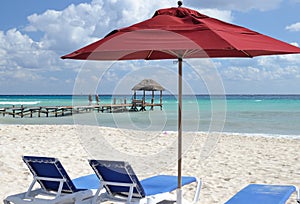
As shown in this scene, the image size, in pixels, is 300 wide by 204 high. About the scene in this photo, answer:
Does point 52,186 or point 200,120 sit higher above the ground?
point 52,186

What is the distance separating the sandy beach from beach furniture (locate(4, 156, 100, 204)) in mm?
853

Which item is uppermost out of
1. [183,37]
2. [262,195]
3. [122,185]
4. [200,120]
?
[183,37]

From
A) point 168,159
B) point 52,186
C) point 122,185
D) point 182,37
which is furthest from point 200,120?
point 182,37

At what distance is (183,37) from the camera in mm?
3225

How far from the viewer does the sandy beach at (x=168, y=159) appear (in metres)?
5.82

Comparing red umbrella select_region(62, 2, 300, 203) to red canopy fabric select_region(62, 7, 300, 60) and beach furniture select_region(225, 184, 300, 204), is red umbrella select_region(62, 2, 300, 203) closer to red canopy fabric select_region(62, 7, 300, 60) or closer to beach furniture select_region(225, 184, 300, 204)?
red canopy fabric select_region(62, 7, 300, 60)

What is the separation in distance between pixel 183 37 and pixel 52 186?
202 cm

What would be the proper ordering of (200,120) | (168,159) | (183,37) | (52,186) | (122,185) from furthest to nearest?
1. (200,120)
2. (168,159)
3. (52,186)
4. (122,185)
5. (183,37)

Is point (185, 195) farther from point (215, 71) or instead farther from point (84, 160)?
point (84, 160)

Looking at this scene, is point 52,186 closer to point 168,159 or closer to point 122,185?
point 122,185

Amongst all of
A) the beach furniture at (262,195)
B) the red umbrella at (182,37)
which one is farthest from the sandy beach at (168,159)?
the red umbrella at (182,37)

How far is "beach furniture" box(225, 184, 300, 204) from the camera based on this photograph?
369 centimetres

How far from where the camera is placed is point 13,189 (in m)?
5.23

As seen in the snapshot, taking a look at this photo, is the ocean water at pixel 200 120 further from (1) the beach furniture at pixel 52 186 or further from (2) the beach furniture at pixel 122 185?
(1) the beach furniture at pixel 52 186
